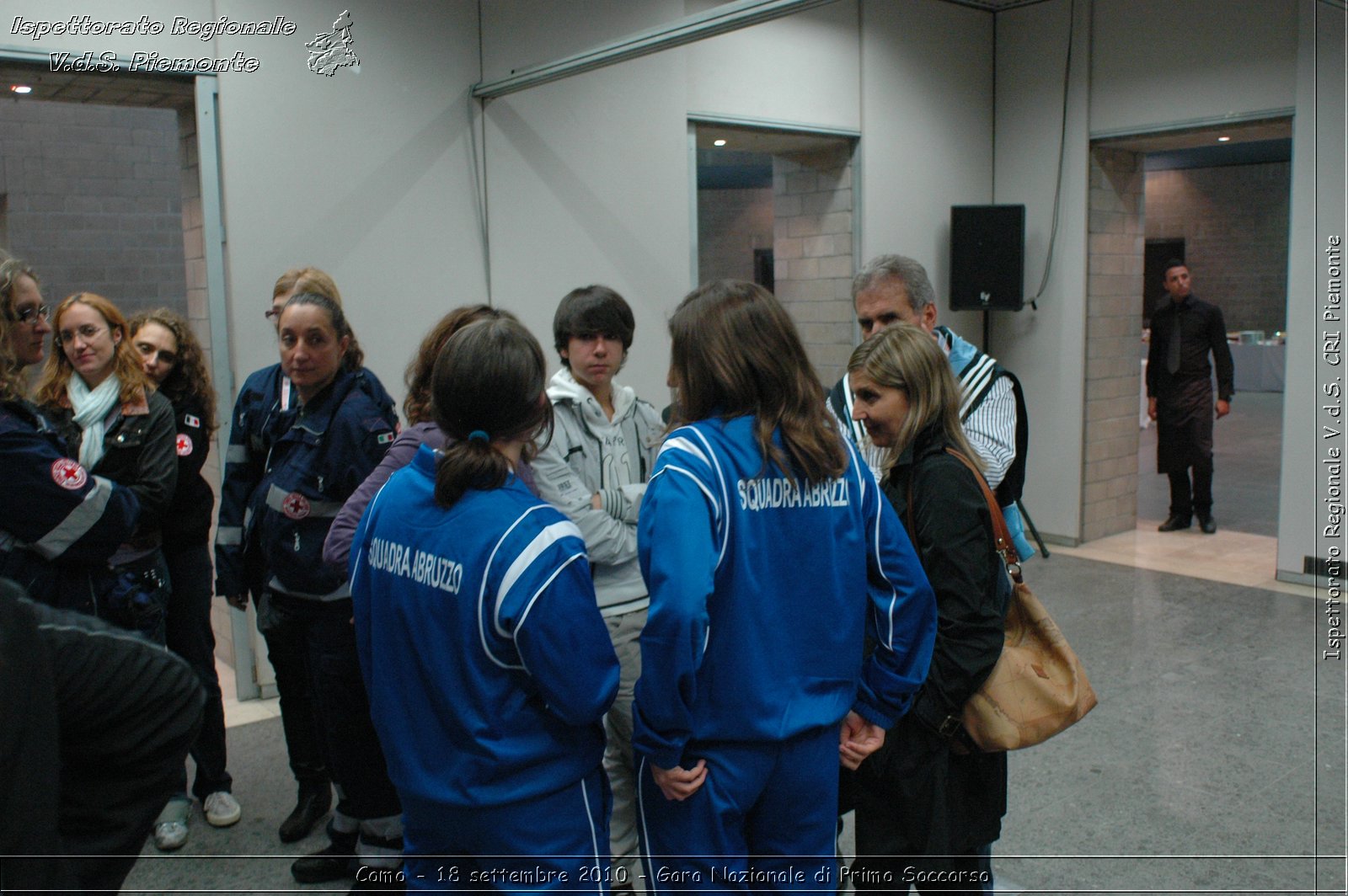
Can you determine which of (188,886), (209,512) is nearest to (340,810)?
(188,886)

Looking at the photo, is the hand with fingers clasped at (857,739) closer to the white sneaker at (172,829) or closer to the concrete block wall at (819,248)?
the white sneaker at (172,829)

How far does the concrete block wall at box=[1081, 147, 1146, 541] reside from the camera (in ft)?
21.2

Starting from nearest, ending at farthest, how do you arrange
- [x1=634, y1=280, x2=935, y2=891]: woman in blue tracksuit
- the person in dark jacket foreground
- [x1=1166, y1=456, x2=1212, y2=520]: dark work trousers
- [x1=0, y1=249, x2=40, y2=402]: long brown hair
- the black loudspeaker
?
the person in dark jacket foreground → [x1=634, y1=280, x2=935, y2=891]: woman in blue tracksuit → [x1=0, y1=249, x2=40, y2=402]: long brown hair → the black loudspeaker → [x1=1166, y1=456, x2=1212, y2=520]: dark work trousers

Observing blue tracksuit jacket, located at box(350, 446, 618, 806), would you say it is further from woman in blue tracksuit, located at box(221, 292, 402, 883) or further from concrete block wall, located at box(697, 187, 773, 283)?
concrete block wall, located at box(697, 187, 773, 283)

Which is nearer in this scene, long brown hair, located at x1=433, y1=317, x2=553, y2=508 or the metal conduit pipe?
long brown hair, located at x1=433, y1=317, x2=553, y2=508

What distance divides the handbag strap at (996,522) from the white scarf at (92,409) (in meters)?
2.14

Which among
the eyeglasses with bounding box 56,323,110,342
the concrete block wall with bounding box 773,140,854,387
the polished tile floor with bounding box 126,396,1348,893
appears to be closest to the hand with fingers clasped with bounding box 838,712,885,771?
the polished tile floor with bounding box 126,396,1348,893

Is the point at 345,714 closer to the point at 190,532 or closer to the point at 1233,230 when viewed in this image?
the point at 190,532

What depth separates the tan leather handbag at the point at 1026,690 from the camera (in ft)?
6.51

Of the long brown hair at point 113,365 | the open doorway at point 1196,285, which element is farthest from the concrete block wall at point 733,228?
the long brown hair at point 113,365

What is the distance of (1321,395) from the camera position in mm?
5387

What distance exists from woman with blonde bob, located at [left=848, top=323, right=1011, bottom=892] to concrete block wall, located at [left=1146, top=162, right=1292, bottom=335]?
16690 millimetres

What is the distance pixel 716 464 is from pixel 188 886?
82.6 inches

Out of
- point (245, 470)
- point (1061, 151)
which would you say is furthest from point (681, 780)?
point (1061, 151)
